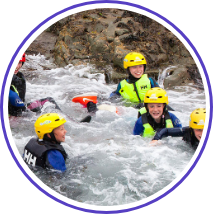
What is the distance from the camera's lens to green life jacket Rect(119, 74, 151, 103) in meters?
6.95

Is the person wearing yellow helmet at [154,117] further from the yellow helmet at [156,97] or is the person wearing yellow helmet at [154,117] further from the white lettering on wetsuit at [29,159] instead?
the white lettering on wetsuit at [29,159]

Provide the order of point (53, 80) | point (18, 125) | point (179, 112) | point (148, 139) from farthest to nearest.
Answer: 1. point (53, 80)
2. point (179, 112)
3. point (18, 125)
4. point (148, 139)

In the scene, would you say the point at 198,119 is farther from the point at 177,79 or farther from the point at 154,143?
the point at 177,79

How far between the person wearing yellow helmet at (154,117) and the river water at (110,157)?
0.23m

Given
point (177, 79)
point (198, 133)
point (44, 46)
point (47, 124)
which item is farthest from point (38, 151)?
point (44, 46)

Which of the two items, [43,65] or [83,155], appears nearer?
[83,155]

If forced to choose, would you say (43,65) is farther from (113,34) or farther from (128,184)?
(128,184)

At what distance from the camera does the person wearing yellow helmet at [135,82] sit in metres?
6.85

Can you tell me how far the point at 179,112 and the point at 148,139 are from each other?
217 cm

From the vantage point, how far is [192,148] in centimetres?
466

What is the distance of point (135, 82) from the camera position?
700 centimetres

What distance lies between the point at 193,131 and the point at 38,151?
242 cm

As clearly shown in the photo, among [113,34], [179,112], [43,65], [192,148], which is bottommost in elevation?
[192,148]

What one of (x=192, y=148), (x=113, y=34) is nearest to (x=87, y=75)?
(x=113, y=34)
